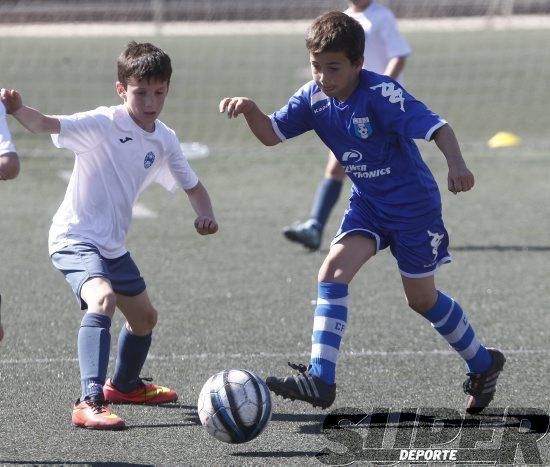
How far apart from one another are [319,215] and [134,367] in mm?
3634

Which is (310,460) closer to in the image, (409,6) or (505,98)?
(505,98)

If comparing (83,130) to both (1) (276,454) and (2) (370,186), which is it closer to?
(2) (370,186)

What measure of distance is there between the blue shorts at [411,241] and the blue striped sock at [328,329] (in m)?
0.28

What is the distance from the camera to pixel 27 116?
451 cm

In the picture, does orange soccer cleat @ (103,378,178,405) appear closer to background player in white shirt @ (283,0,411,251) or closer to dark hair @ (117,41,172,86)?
dark hair @ (117,41,172,86)

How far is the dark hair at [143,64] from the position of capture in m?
4.75

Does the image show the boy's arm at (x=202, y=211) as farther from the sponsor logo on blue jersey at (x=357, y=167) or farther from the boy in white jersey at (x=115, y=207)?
the sponsor logo on blue jersey at (x=357, y=167)

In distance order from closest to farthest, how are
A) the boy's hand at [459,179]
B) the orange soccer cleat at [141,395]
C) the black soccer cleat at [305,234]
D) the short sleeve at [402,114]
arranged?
the boy's hand at [459,179]
the short sleeve at [402,114]
the orange soccer cleat at [141,395]
the black soccer cleat at [305,234]

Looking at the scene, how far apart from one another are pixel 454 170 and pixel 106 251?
5.11 ft

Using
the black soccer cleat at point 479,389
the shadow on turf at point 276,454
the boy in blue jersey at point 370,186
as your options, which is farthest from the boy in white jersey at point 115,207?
the black soccer cleat at point 479,389

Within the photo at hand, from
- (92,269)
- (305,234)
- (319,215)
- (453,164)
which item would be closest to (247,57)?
(319,215)

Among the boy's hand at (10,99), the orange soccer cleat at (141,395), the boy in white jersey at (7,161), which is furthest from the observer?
the orange soccer cleat at (141,395)

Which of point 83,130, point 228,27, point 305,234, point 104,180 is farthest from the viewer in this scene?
point 228,27

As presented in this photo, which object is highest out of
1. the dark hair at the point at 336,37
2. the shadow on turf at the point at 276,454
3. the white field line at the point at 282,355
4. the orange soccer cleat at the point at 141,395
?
the dark hair at the point at 336,37
